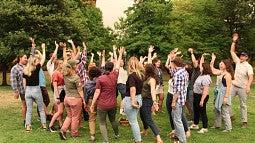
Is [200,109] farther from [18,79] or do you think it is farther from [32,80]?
[18,79]

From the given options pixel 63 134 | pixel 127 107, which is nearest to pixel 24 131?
pixel 63 134

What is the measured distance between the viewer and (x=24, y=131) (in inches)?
377

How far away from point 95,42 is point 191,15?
1369 cm

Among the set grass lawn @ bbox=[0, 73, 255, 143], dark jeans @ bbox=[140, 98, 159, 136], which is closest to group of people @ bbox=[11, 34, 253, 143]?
dark jeans @ bbox=[140, 98, 159, 136]

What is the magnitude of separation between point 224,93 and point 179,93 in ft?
7.93

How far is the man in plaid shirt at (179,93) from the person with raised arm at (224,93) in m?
2.05

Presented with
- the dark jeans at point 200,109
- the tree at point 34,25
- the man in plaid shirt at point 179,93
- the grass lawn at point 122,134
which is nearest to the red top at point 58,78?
the grass lawn at point 122,134

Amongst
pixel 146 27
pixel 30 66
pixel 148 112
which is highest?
pixel 146 27

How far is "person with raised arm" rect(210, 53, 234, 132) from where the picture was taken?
9455mm

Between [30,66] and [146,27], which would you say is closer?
[30,66]

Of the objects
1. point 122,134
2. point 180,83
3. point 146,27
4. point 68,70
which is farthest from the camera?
point 146,27

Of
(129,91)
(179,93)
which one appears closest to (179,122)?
(179,93)

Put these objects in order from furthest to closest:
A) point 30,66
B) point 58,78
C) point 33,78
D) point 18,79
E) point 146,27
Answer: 1. point 146,27
2. point 18,79
3. point 58,78
4. point 33,78
5. point 30,66

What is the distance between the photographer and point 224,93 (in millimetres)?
9719
